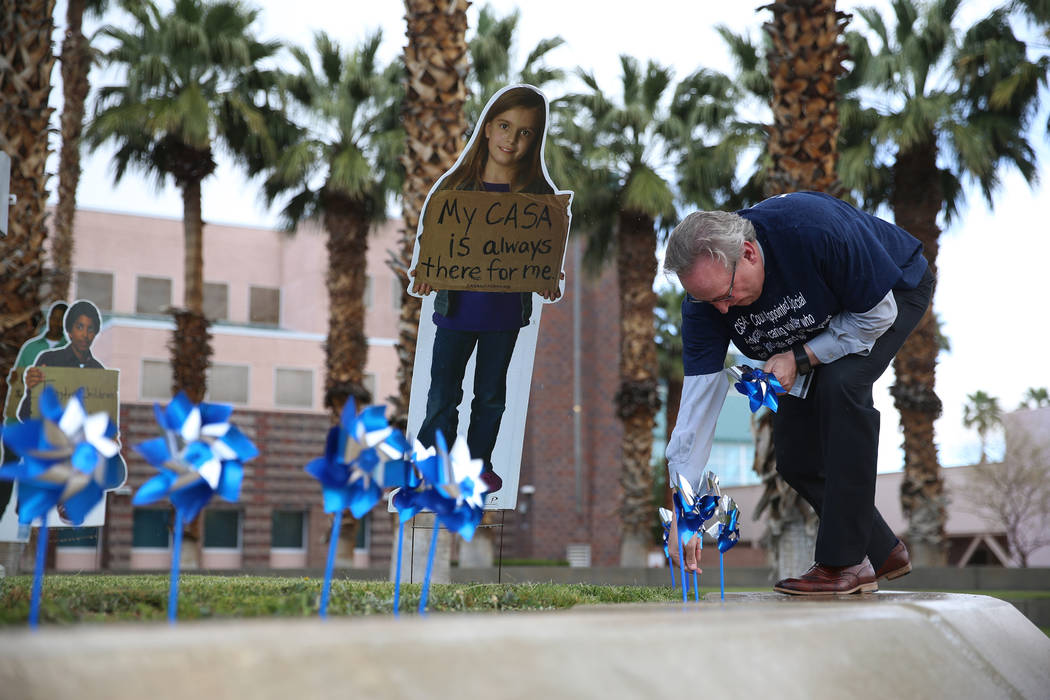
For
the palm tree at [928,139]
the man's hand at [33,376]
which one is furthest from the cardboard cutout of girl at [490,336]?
the palm tree at [928,139]

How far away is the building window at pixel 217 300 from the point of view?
30469 millimetres

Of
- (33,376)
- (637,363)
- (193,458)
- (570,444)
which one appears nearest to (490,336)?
(193,458)

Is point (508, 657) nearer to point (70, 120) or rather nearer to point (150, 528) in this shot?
point (70, 120)

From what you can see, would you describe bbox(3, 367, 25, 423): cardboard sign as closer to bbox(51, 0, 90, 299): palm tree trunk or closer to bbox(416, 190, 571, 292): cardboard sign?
bbox(416, 190, 571, 292): cardboard sign

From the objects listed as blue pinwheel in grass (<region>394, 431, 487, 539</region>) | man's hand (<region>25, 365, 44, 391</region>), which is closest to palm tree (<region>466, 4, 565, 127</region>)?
man's hand (<region>25, 365, 44, 391</region>)

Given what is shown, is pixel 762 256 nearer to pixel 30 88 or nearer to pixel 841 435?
pixel 841 435

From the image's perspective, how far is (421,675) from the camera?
3.82ft

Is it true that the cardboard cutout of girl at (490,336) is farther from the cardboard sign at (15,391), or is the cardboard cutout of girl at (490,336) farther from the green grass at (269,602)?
the cardboard sign at (15,391)

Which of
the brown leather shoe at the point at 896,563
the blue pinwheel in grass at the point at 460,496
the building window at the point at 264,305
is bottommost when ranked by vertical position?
the brown leather shoe at the point at 896,563

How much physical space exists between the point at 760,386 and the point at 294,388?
26676 millimetres

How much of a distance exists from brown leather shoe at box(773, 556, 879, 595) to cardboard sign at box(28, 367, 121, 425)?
21.0ft

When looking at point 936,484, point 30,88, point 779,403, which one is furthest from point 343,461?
point 936,484

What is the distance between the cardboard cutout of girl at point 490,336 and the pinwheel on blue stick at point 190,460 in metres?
3.27

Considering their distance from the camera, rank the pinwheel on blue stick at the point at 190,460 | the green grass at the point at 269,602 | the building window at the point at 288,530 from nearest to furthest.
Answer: the pinwheel on blue stick at the point at 190,460
the green grass at the point at 269,602
the building window at the point at 288,530
